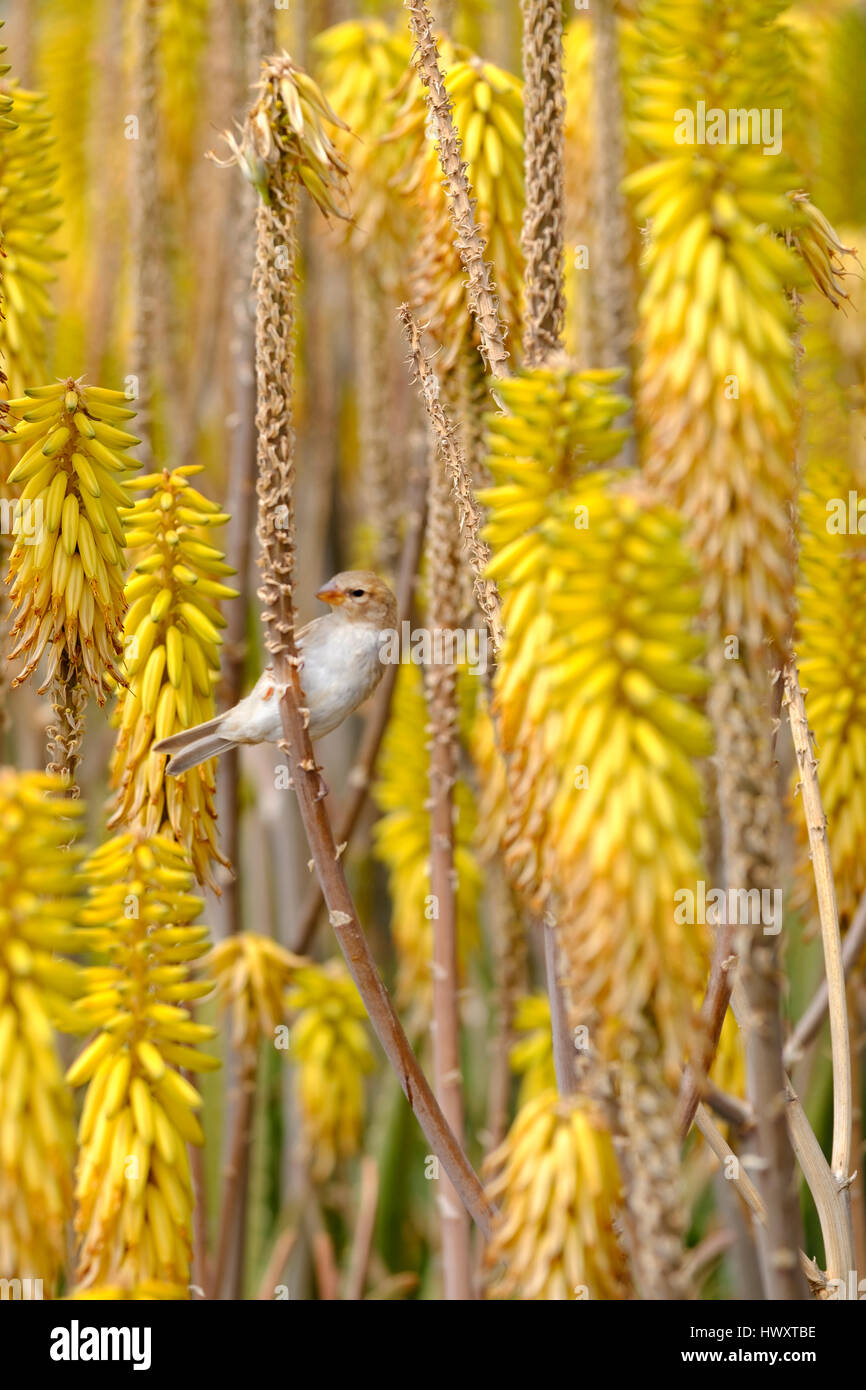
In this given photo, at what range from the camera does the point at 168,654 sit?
71 cm

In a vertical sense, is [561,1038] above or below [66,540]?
below

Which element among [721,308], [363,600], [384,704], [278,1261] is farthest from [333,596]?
[278,1261]

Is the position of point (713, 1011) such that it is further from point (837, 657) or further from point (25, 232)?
point (25, 232)

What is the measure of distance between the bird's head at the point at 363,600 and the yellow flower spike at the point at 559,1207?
1.57ft

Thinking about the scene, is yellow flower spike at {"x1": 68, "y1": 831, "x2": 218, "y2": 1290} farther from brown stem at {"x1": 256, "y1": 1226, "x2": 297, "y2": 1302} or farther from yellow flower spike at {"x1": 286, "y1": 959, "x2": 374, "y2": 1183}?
brown stem at {"x1": 256, "y1": 1226, "x2": 297, "y2": 1302}

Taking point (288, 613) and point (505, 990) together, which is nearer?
point (288, 613)

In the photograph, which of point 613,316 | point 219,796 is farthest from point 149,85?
point 219,796

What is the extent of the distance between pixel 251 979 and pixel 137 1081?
1.57ft

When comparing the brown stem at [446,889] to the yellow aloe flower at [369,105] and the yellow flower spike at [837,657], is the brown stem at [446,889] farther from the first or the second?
the yellow aloe flower at [369,105]

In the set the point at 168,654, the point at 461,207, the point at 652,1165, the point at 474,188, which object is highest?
the point at 474,188

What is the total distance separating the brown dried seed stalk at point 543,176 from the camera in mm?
698

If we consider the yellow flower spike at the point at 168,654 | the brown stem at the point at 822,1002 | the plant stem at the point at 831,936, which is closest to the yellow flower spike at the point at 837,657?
the brown stem at the point at 822,1002

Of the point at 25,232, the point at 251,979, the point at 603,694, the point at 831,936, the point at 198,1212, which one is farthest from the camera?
the point at 251,979
